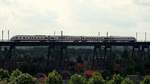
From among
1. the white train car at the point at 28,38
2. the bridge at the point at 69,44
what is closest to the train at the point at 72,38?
the white train car at the point at 28,38

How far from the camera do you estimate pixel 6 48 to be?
348ft

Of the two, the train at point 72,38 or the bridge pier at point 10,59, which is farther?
the train at point 72,38

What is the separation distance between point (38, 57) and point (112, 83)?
56.5 meters

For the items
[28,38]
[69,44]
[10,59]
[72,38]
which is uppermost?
[28,38]

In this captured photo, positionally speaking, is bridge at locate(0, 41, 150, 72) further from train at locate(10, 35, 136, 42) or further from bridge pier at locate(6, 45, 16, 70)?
train at locate(10, 35, 136, 42)

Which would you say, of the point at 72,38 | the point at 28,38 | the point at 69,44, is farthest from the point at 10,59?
the point at 72,38

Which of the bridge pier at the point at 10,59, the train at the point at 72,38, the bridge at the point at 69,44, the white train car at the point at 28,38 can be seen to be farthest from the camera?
the bridge at the point at 69,44

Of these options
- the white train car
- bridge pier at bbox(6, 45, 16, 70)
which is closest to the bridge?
bridge pier at bbox(6, 45, 16, 70)

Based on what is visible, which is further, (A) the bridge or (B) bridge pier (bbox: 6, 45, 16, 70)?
(A) the bridge

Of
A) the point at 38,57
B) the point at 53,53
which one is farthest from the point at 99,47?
the point at 38,57

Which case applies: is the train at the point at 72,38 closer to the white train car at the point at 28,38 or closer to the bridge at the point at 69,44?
the white train car at the point at 28,38

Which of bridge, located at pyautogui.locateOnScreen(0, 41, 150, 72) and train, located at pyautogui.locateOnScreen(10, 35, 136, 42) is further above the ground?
train, located at pyautogui.locateOnScreen(10, 35, 136, 42)

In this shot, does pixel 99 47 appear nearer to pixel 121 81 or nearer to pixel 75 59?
pixel 75 59

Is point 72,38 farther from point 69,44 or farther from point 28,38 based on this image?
point 28,38
